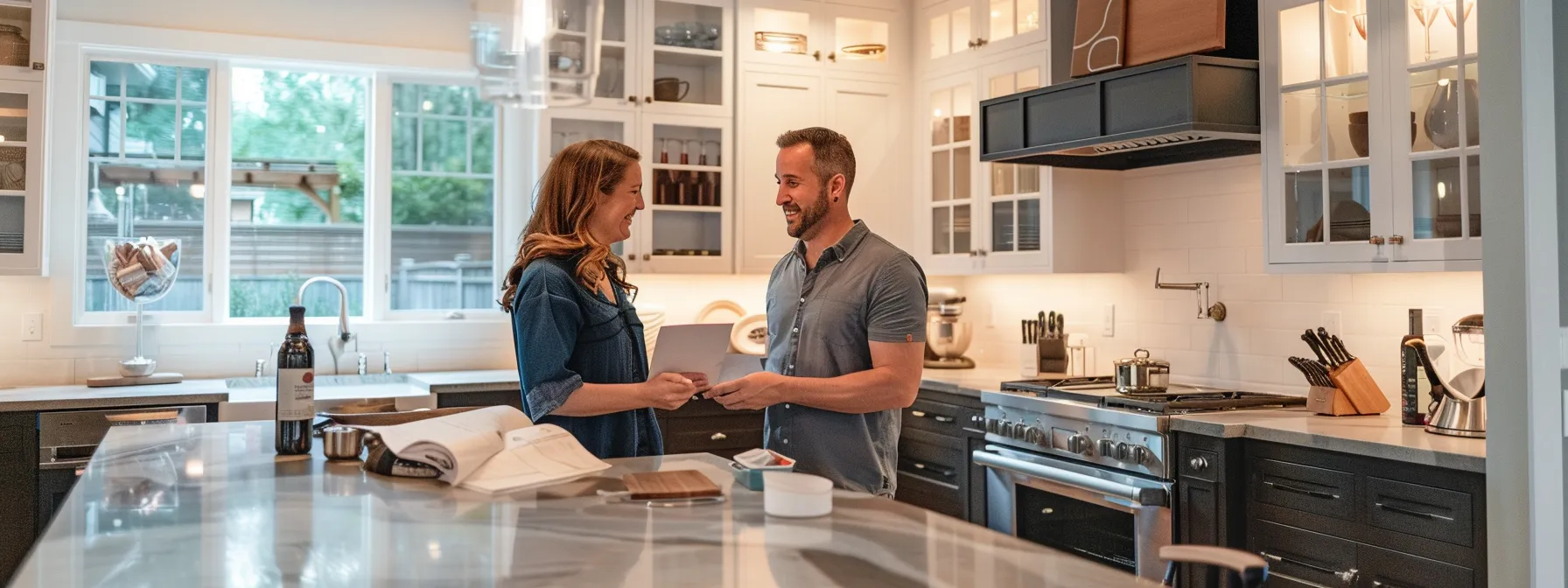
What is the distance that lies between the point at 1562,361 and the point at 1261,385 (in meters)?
1.43

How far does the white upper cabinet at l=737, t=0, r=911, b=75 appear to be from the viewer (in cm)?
505

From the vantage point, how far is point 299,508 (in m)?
1.78

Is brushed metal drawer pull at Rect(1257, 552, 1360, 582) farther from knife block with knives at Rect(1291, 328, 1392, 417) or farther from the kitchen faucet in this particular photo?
the kitchen faucet

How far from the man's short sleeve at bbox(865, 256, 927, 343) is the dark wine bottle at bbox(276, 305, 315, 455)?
1.21 m

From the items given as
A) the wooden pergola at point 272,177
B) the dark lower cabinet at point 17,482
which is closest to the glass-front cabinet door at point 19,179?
the wooden pergola at point 272,177

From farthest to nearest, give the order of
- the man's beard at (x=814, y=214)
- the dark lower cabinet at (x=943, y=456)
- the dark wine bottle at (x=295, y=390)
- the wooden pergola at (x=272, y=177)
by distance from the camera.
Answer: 1. the wooden pergola at (x=272, y=177)
2. the dark lower cabinet at (x=943, y=456)
3. the man's beard at (x=814, y=214)
4. the dark wine bottle at (x=295, y=390)

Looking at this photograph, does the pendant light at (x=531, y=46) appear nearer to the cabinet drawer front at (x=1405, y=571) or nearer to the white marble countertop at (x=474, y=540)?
the white marble countertop at (x=474, y=540)

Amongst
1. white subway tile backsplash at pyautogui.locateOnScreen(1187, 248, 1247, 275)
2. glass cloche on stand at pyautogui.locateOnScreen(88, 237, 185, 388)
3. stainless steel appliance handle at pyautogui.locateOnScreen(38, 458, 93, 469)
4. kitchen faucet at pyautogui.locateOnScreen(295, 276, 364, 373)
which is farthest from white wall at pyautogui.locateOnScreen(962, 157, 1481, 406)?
stainless steel appliance handle at pyautogui.locateOnScreen(38, 458, 93, 469)

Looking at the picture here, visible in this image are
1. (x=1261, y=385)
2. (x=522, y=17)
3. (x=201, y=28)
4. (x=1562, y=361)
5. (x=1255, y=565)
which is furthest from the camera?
(x=201, y=28)

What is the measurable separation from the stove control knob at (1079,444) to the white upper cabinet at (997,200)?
34.7 inches

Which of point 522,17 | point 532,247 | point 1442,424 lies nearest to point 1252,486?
point 1442,424

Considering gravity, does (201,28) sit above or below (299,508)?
above

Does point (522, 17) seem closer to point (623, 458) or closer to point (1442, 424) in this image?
point (623, 458)

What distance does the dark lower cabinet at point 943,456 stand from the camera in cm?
426
